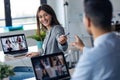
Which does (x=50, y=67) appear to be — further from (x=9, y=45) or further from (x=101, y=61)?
(x=9, y=45)

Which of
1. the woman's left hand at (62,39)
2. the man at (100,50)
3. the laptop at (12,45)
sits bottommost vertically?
the laptop at (12,45)

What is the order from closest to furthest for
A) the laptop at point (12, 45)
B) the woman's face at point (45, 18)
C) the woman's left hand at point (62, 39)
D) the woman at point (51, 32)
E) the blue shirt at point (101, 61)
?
1. the blue shirt at point (101, 61)
2. the woman's left hand at point (62, 39)
3. the woman at point (51, 32)
4. the woman's face at point (45, 18)
5. the laptop at point (12, 45)

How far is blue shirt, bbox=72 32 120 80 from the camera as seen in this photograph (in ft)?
3.64

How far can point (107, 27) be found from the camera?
3.84ft

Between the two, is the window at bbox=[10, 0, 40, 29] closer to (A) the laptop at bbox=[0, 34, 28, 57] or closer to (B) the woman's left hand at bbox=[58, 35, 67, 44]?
(A) the laptop at bbox=[0, 34, 28, 57]

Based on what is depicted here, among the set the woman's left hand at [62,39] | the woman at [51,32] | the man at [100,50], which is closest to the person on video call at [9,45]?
the woman at [51,32]

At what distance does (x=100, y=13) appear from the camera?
1165mm

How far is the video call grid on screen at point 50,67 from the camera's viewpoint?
201 cm

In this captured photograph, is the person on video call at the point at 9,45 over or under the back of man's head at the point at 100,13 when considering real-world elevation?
under

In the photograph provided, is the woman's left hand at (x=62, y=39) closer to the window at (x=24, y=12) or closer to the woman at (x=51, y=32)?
the woman at (x=51, y=32)

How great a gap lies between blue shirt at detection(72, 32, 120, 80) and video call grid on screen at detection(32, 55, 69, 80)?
0.88 meters

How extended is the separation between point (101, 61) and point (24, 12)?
16.3 feet

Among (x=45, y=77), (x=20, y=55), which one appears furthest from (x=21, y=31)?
(x=45, y=77)

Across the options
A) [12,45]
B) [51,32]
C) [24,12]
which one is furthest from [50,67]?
[24,12]
